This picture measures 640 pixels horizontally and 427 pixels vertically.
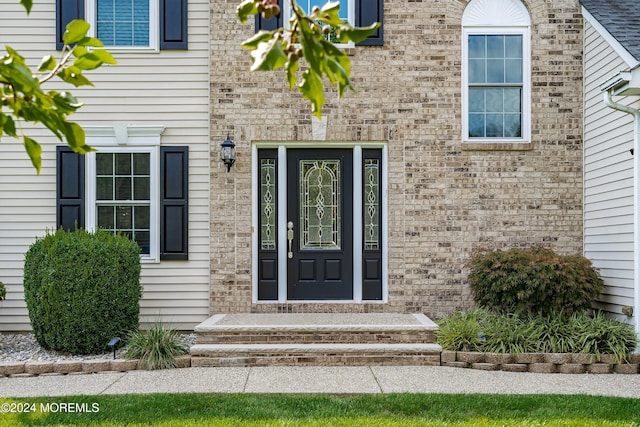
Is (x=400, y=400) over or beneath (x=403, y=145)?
beneath

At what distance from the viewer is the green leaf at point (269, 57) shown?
4.33 ft

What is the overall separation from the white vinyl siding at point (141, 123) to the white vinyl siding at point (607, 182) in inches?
193

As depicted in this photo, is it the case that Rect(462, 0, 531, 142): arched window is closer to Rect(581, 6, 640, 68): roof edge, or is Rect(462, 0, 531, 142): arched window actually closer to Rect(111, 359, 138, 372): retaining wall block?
Rect(581, 6, 640, 68): roof edge

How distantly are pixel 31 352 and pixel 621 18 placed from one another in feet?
26.0

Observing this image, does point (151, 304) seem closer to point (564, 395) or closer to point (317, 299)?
point (317, 299)

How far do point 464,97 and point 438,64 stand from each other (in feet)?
1.80

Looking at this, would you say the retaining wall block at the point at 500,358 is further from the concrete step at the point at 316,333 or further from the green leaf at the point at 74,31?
the green leaf at the point at 74,31

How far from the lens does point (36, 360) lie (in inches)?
248

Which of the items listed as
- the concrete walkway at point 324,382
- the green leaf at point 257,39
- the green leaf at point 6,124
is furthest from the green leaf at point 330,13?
the concrete walkway at point 324,382

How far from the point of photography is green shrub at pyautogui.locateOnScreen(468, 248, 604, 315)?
661cm

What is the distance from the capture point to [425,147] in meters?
7.73

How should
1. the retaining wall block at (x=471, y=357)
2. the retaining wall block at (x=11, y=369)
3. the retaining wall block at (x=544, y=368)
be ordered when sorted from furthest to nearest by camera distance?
1. the retaining wall block at (x=471, y=357)
2. the retaining wall block at (x=544, y=368)
3. the retaining wall block at (x=11, y=369)

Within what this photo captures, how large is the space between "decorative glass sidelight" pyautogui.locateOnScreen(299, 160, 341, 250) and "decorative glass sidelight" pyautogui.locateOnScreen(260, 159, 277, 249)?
0.37 meters

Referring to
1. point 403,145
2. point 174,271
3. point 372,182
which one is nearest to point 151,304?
point 174,271
